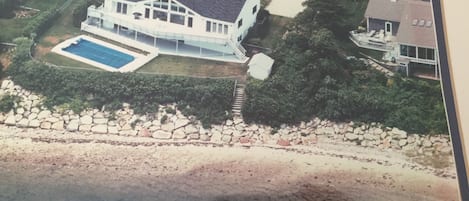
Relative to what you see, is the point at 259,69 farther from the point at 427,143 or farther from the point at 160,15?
the point at 427,143

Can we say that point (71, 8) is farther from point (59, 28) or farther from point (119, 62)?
point (119, 62)

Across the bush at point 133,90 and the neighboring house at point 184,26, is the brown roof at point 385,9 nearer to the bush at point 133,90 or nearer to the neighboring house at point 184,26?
the neighboring house at point 184,26

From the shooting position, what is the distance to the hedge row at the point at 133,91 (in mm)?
3170

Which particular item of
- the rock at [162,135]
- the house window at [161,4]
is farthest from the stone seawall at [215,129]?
the house window at [161,4]

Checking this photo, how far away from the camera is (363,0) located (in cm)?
355

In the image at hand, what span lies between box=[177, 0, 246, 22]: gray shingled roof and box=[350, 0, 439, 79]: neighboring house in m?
0.76

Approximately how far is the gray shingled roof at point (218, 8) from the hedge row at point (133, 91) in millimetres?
410

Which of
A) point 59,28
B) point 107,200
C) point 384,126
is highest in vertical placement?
point 59,28

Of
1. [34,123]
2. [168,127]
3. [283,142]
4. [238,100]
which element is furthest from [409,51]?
[34,123]

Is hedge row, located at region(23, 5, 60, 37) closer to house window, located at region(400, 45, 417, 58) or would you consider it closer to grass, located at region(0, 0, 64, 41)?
grass, located at region(0, 0, 64, 41)

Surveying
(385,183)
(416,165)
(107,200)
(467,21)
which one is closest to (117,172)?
(107,200)

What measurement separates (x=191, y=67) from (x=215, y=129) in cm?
43

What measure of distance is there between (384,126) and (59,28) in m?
2.09

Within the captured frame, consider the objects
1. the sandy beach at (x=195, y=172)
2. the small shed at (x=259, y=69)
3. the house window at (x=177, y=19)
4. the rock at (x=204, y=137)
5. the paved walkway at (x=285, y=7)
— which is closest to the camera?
the sandy beach at (x=195, y=172)
